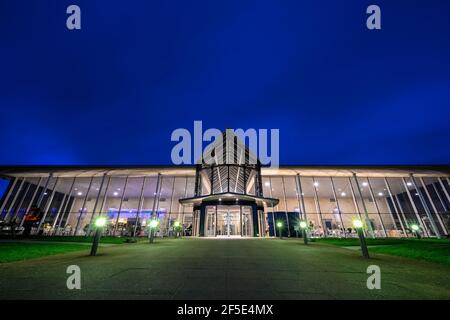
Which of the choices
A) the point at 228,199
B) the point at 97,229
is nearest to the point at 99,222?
the point at 97,229

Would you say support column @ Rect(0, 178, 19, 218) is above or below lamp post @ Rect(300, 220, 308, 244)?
above

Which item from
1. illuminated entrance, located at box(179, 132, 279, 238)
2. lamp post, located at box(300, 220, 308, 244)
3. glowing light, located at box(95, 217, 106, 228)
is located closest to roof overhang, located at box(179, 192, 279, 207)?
illuminated entrance, located at box(179, 132, 279, 238)

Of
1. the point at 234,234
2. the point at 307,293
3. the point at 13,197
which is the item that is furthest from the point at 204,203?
the point at 13,197

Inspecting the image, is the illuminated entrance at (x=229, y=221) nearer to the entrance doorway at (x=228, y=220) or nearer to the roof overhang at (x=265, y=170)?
the entrance doorway at (x=228, y=220)

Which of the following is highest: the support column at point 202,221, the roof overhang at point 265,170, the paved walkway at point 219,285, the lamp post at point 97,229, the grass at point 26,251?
the roof overhang at point 265,170

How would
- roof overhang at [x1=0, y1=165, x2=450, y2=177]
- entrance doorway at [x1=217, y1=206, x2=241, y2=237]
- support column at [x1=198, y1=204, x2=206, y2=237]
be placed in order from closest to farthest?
roof overhang at [x1=0, y1=165, x2=450, y2=177], support column at [x1=198, y1=204, x2=206, y2=237], entrance doorway at [x1=217, y1=206, x2=241, y2=237]

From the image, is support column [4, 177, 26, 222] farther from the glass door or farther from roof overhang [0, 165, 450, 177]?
the glass door

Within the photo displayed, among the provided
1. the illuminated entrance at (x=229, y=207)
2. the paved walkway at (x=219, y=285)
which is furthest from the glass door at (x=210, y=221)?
the paved walkway at (x=219, y=285)

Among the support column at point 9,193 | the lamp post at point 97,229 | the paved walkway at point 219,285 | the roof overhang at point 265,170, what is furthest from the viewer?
the support column at point 9,193

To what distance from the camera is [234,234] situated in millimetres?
23562

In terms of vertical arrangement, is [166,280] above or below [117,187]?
below
